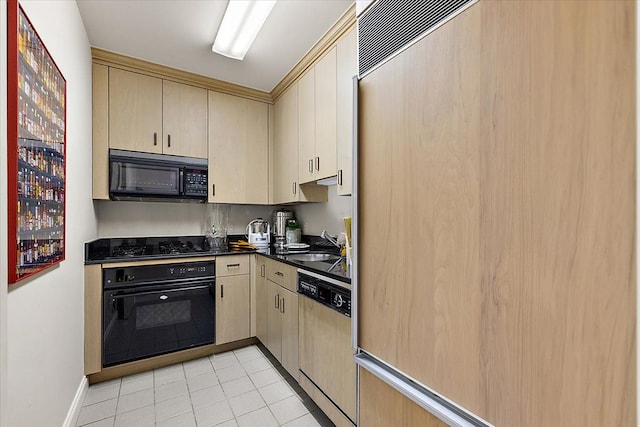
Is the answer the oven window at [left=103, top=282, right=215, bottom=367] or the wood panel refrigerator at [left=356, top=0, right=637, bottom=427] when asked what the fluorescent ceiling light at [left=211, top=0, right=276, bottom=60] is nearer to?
the wood panel refrigerator at [left=356, top=0, right=637, bottom=427]

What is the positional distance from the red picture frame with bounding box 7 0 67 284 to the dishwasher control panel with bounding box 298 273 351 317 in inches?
46.9

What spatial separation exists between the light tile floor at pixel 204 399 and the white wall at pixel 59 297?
25 cm

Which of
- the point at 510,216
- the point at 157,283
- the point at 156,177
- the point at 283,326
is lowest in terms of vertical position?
the point at 283,326

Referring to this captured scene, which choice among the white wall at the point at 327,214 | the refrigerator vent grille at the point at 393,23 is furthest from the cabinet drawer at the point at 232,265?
the refrigerator vent grille at the point at 393,23

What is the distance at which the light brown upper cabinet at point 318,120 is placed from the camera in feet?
6.78

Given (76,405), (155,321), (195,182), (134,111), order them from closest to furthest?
(76,405) → (155,321) → (134,111) → (195,182)

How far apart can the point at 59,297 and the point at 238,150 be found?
1.86 metres

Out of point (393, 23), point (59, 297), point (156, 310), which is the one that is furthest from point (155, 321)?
point (393, 23)

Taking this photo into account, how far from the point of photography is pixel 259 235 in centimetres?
285

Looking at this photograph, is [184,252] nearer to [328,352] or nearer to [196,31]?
[328,352]

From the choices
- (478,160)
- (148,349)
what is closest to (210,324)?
(148,349)

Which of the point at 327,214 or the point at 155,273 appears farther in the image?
the point at 327,214

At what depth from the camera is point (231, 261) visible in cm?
256

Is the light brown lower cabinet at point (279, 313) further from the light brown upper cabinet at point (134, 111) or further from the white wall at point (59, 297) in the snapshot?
the light brown upper cabinet at point (134, 111)
